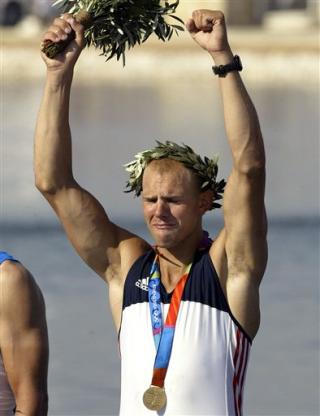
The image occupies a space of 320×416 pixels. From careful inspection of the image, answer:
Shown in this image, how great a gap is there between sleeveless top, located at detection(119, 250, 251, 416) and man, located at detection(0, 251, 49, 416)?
272mm

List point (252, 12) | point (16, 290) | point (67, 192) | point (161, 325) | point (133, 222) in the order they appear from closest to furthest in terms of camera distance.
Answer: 1. point (16, 290)
2. point (161, 325)
3. point (67, 192)
4. point (133, 222)
5. point (252, 12)

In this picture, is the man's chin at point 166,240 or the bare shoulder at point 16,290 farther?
the man's chin at point 166,240

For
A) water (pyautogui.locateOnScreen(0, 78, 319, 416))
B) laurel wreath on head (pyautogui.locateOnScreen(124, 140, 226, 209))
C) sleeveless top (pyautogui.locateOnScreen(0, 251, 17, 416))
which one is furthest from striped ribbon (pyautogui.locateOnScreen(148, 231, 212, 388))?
water (pyautogui.locateOnScreen(0, 78, 319, 416))

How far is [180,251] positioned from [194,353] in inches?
13.8

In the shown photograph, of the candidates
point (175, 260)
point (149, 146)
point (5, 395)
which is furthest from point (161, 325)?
point (149, 146)

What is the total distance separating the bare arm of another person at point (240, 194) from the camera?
4.95 metres

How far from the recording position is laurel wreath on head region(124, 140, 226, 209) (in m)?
5.13

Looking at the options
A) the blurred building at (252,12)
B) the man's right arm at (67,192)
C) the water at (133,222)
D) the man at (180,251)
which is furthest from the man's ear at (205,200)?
the blurred building at (252,12)

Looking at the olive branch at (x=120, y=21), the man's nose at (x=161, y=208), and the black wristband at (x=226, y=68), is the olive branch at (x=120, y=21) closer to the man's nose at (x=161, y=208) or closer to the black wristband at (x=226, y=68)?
the black wristband at (x=226, y=68)

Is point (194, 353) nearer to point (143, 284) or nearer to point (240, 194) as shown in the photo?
point (143, 284)

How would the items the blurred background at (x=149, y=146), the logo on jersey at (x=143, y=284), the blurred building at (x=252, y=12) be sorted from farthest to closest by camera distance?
the blurred building at (x=252, y=12)
the blurred background at (x=149, y=146)
the logo on jersey at (x=143, y=284)

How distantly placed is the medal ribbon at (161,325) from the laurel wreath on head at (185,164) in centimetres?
27

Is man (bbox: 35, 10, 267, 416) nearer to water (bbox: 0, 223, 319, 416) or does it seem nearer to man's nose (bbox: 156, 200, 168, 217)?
man's nose (bbox: 156, 200, 168, 217)

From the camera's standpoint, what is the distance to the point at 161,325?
16.4 feet
